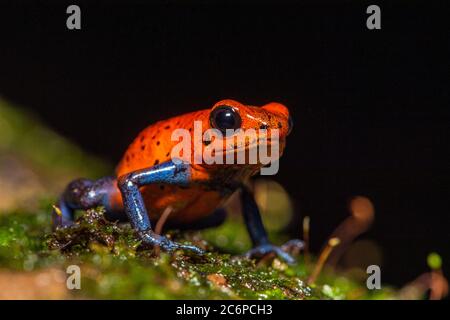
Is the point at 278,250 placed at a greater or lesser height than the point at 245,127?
lesser

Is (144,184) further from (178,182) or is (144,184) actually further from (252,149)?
(252,149)

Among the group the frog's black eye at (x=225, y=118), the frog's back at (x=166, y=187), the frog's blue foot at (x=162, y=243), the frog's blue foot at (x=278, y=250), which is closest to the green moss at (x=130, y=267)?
the frog's blue foot at (x=162, y=243)

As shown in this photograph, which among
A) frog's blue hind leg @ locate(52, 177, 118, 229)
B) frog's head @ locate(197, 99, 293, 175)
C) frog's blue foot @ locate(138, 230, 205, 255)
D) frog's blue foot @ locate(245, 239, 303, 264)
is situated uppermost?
frog's head @ locate(197, 99, 293, 175)

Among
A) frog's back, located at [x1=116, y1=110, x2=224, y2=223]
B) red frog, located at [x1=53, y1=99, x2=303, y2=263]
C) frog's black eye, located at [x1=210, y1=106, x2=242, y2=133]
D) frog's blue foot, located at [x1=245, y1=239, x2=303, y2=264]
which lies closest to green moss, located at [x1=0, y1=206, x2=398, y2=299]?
red frog, located at [x1=53, y1=99, x2=303, y2=263]

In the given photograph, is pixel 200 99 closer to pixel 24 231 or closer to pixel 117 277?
pixel 24 231

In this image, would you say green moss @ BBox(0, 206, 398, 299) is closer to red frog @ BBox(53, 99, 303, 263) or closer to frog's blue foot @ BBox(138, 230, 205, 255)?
frog's blue foot @ BBox(138, 230, 205, 255)

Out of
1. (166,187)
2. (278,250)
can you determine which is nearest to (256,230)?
(278,250)
